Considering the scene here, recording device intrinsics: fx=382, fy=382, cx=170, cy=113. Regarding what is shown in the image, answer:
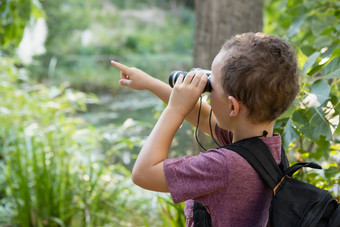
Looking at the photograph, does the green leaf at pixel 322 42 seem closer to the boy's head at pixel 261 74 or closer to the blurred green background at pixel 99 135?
the blurred green background at pixel 99 135

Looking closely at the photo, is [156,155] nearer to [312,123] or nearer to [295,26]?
[312,123]

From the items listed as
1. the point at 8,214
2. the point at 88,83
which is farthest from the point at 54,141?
the point at 88,83

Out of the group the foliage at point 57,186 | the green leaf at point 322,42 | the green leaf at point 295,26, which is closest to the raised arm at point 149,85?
the green leaf at point 322,42

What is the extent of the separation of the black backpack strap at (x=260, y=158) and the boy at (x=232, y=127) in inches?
0.6

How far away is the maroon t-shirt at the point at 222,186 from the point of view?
2.56 ft

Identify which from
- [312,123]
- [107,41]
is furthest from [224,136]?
[107,41]

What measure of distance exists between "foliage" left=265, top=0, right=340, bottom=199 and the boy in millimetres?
163

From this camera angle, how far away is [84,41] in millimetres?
10625

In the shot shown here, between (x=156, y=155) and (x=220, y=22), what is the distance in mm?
1310

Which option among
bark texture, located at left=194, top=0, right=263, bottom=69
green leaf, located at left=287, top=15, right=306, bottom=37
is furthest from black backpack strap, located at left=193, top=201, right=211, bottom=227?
bark texture, located at left=194, top=0, right=263, bottom=69

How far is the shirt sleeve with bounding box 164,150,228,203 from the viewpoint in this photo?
78 cm

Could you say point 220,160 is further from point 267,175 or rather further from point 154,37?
point 154,37

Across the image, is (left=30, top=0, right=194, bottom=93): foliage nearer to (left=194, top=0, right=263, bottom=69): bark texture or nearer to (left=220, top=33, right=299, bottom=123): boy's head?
(left=194, top=0, right=263, bottom=69): bark texture

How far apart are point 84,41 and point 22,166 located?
8761mm
